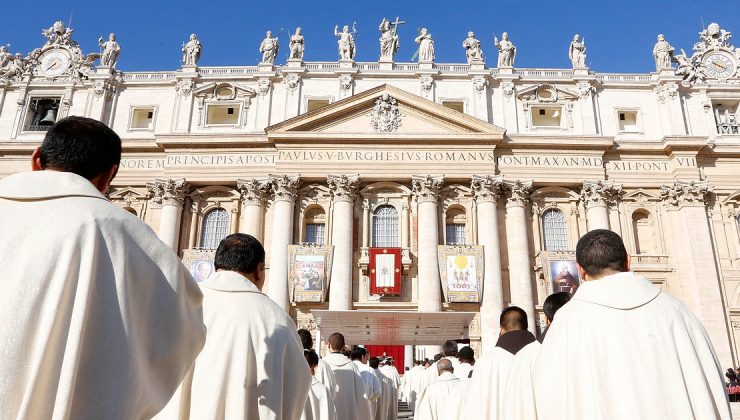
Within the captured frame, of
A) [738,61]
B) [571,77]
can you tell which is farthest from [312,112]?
[738,61]

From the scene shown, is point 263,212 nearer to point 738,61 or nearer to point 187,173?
Answer: point 187,173

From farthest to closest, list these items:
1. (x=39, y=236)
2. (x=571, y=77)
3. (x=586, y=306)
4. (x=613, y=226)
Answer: (x=571, y=77), (x=613, y=226), (x=586, y=306), (x=39, y=236)

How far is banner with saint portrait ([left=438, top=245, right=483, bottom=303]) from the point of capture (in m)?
Answer: 23.5

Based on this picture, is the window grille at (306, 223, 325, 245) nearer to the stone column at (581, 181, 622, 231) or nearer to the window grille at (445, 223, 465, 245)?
the window grille at (445, 223, 465, 245)

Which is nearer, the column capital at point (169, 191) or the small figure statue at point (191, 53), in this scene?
the column capital at point (169, 191)

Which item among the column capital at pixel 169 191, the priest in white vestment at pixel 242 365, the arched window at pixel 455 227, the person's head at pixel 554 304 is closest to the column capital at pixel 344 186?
the arched window at pixel 455 227

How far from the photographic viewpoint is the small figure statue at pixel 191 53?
2916cm

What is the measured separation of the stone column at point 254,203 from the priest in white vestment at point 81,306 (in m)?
23.7

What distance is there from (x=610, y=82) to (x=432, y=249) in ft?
45.7

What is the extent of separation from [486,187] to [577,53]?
399 inches

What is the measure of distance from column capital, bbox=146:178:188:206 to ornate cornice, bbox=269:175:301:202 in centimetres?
448

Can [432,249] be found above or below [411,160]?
below

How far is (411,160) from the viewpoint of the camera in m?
26.2

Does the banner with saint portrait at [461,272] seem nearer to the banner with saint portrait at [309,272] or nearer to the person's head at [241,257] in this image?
the banner with saint portrait at [309,272]
